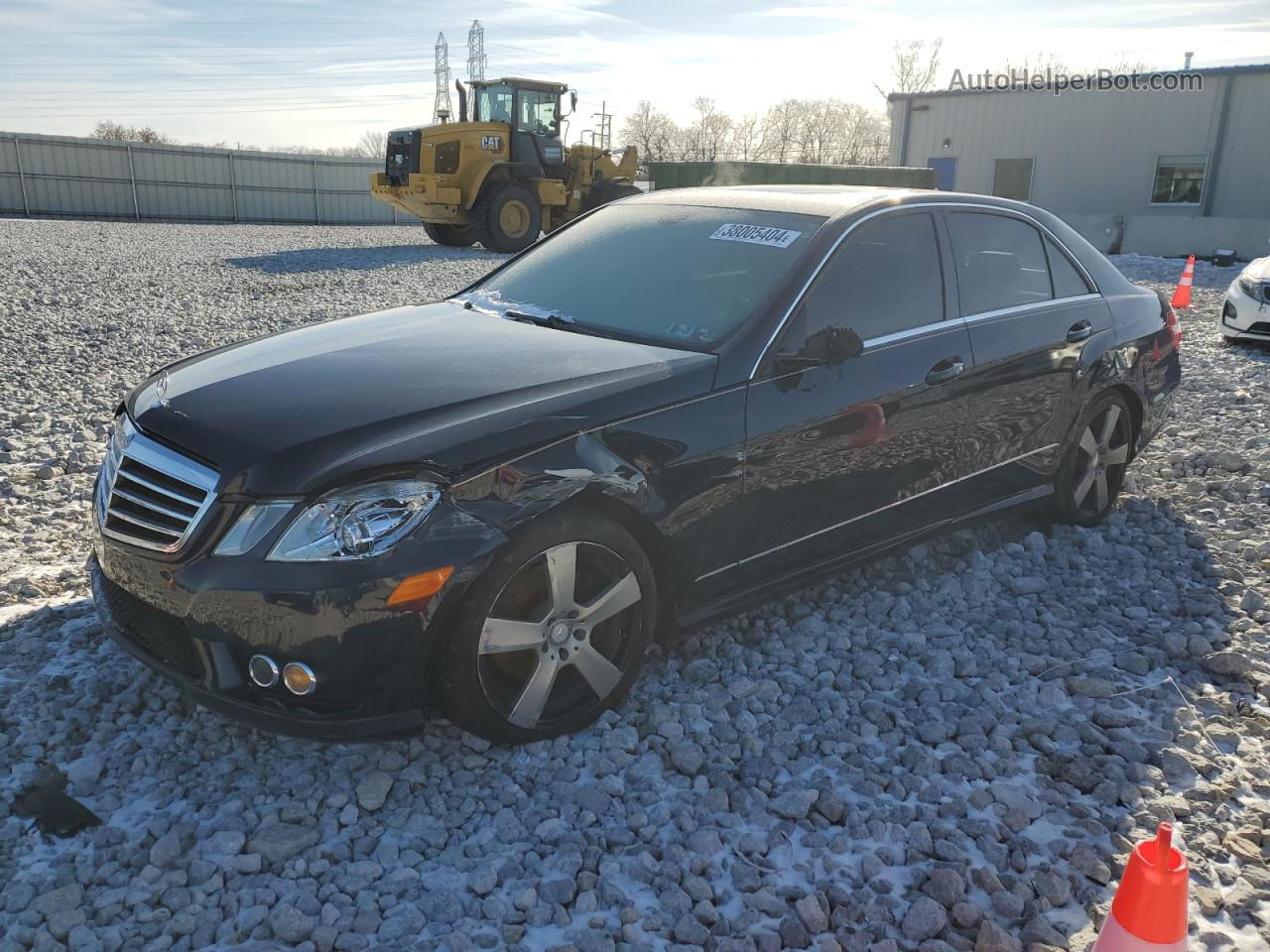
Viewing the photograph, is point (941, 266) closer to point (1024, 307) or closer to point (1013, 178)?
point (1024, 307)

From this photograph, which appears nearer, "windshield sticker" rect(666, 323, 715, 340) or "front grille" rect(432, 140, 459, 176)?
"windshield sticker" rect(666, 323, 715, 340)

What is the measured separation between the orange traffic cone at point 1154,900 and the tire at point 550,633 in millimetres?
1528

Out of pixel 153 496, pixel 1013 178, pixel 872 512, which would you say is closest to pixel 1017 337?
pixel 872 512

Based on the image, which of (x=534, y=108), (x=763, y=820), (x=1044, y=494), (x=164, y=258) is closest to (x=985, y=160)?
(x=534, y=108)

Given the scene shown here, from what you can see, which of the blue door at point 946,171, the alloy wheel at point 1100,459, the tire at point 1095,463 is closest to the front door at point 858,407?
the tire at point 1095,463

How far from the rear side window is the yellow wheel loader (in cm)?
1487

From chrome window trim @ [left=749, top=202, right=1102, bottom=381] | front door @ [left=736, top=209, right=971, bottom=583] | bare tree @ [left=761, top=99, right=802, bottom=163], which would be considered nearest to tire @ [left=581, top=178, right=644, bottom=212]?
chrome window trim @ [left=749, top=202, right=1102, bottom=381]

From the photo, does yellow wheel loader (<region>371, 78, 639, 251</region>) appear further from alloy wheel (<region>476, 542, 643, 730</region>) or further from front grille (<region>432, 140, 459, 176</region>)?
alloy wheel (<region>476, 542, 643, 730</region>)

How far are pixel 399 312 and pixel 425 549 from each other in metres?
1.73

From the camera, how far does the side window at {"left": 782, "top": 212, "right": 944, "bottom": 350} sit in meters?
3.63

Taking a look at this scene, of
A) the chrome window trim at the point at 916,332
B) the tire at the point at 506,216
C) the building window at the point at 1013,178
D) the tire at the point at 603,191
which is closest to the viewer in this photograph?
the chrome window trim at the point at 916,332

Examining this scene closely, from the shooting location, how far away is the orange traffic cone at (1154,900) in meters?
1.96

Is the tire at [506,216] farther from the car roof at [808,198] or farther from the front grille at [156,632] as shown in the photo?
the front grille at [156,632]

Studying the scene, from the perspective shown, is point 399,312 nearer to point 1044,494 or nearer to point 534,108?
point 1044,494
